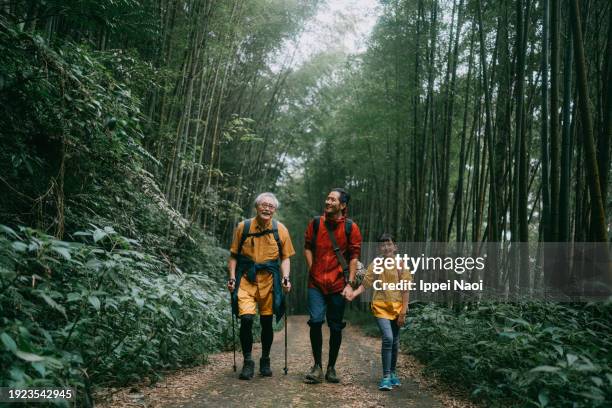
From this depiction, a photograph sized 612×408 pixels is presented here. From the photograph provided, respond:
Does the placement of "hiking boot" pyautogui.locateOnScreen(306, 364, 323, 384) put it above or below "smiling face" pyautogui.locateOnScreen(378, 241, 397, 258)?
below

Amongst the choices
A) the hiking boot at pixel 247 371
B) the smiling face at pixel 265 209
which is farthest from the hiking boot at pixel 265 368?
the smiling face at pixel 265 209

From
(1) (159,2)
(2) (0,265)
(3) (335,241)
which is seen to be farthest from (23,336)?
(1) (159,2)

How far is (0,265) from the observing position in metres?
1.77

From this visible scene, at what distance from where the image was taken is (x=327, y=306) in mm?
3354

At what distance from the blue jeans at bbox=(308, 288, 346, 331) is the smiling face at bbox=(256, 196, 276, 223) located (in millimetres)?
646

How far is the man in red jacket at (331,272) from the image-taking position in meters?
3.29

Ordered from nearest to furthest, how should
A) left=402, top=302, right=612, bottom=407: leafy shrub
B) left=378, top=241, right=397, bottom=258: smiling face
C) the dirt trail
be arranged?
left=402, top=302, right=612, bottom=407: leafy shrub
the dirt trail
left=378, top=241, right=397, bottom=258: smiling face

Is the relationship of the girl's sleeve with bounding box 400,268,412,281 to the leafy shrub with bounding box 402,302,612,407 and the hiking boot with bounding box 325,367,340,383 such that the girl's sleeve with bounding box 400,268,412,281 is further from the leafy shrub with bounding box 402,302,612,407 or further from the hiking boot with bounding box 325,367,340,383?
the hiking boot with bounding box 325,367,340,383

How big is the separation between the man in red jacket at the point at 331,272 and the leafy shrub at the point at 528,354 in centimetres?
88

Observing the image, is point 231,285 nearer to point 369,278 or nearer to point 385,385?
point 369,278

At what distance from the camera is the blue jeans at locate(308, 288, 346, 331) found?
3.28 metres

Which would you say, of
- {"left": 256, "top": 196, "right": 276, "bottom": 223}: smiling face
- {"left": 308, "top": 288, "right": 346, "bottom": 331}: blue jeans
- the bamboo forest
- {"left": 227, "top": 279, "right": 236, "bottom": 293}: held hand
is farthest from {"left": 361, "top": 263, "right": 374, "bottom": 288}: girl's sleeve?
{"left": 227, "top": 279, "right": 236, "bottom": 293}: held hand

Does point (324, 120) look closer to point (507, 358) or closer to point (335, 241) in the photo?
point (335, 241)

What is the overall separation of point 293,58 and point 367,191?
521 cm
